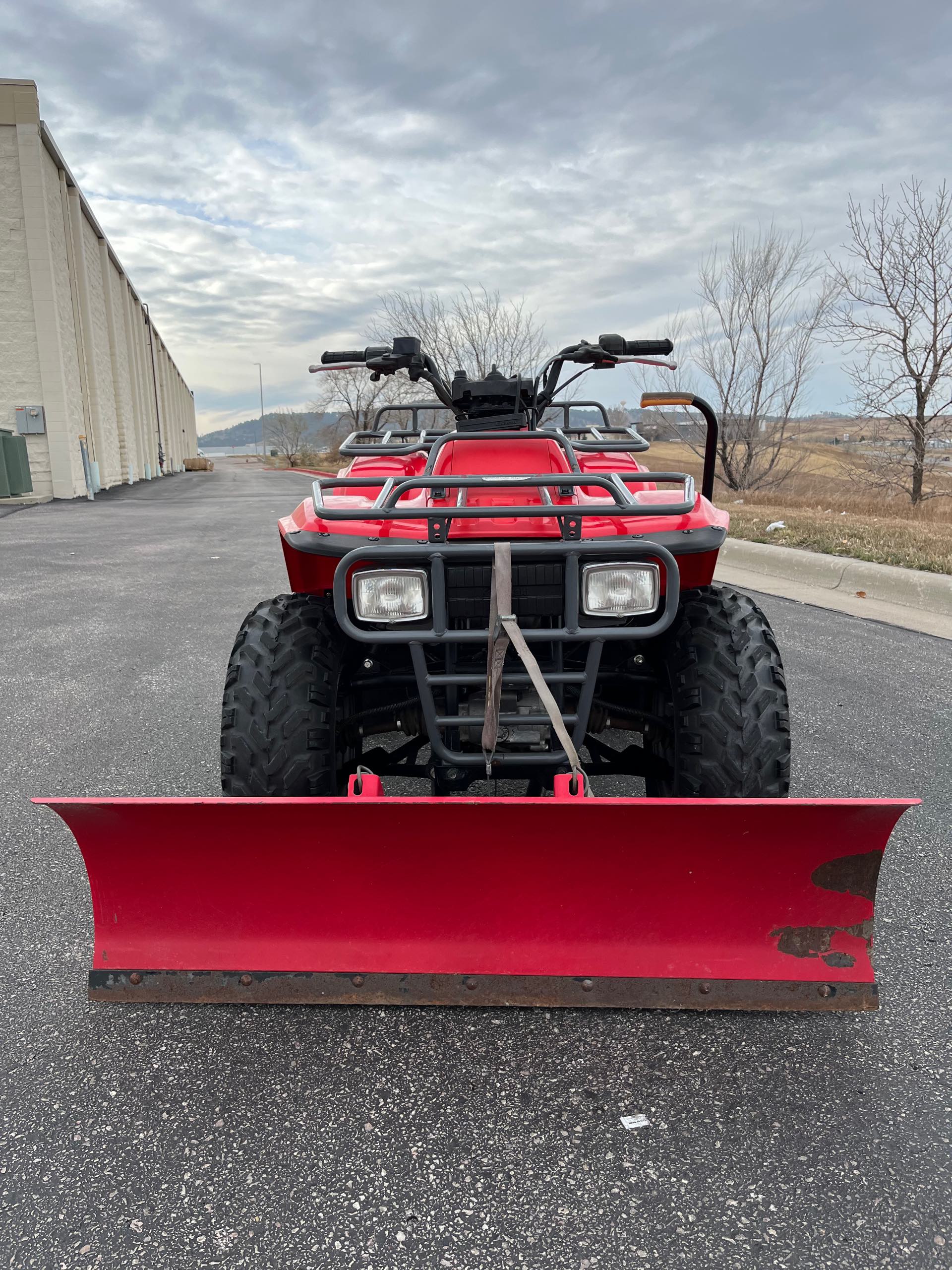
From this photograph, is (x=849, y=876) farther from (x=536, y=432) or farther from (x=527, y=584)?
(x=536, y=432)

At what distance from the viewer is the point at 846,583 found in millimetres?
7746

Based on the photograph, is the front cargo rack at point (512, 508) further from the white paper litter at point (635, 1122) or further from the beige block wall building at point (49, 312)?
the beige block wall building at point (49, 312)

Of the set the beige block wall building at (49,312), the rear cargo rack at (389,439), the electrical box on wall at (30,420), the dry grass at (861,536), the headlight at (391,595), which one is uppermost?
the beige block wall building at (49,312)

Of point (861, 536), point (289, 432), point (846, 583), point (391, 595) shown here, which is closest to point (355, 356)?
point (391, 595)

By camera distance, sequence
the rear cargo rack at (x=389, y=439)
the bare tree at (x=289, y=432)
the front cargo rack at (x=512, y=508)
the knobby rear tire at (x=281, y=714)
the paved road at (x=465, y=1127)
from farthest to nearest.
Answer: the bare tree at (x=289, y=432), the rear cargo rack at (x=389, y=439), the knobby rear tire at (x=281, y=714), the front cargo rack at (x=512, y=508), the paved road at (x=465, y=1127)

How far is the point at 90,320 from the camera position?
2436 centimetres

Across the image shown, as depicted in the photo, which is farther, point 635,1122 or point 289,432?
point 289,432

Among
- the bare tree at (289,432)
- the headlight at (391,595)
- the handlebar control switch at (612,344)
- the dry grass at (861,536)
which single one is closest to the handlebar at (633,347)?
the handlebar control switch at (612,344)

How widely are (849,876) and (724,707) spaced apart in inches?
21.6

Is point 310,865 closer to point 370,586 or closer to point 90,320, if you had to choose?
point 370,586

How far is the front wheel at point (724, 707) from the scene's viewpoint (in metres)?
2.25

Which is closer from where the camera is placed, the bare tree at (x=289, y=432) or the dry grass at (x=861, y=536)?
the dry grass at (x=861, y=536)

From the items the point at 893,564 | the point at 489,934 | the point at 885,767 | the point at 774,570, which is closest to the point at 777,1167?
the point at 489,934

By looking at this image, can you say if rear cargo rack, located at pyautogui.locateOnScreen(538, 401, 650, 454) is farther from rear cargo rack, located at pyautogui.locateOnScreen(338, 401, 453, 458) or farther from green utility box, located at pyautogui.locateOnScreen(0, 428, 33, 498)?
green utility box, located at pyautogui.locateOnScreen(0, 428, 33, 498)
